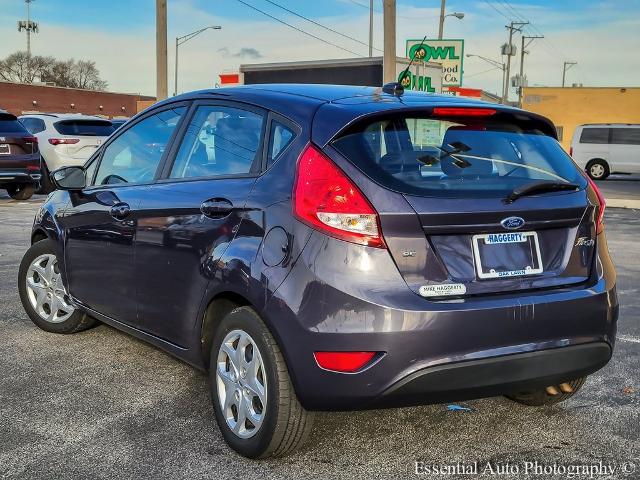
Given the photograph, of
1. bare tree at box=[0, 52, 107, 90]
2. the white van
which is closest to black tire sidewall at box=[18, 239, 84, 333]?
the white van

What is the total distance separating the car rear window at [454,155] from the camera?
3.11 metres

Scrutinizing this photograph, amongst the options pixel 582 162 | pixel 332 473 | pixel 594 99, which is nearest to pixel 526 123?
pixel 332 473

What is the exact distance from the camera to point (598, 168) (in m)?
30.0

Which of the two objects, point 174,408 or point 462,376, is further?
point 174,408

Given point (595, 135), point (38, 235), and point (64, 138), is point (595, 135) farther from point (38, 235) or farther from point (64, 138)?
point (38, 235)

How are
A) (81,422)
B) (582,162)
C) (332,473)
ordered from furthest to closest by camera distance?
1. (582,162)
2. (81,422)
3. (332,473)

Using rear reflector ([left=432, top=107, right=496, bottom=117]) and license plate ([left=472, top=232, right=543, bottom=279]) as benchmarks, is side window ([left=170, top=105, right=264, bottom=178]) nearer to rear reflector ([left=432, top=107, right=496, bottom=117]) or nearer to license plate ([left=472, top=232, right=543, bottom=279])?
rear reflector ([left=432, top=107, right=496, bottom=117])

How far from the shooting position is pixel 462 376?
2.99 meters

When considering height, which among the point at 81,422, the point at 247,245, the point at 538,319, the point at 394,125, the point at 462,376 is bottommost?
the point at 81,422

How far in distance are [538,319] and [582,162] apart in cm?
2907

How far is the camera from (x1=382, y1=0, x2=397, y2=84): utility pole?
17531 millimetres

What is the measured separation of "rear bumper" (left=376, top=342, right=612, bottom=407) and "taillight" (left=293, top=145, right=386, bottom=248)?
56 cm

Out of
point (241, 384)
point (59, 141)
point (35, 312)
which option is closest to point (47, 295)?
point (35, 312)

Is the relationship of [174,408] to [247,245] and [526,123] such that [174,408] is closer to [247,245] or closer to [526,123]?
[247,245]
